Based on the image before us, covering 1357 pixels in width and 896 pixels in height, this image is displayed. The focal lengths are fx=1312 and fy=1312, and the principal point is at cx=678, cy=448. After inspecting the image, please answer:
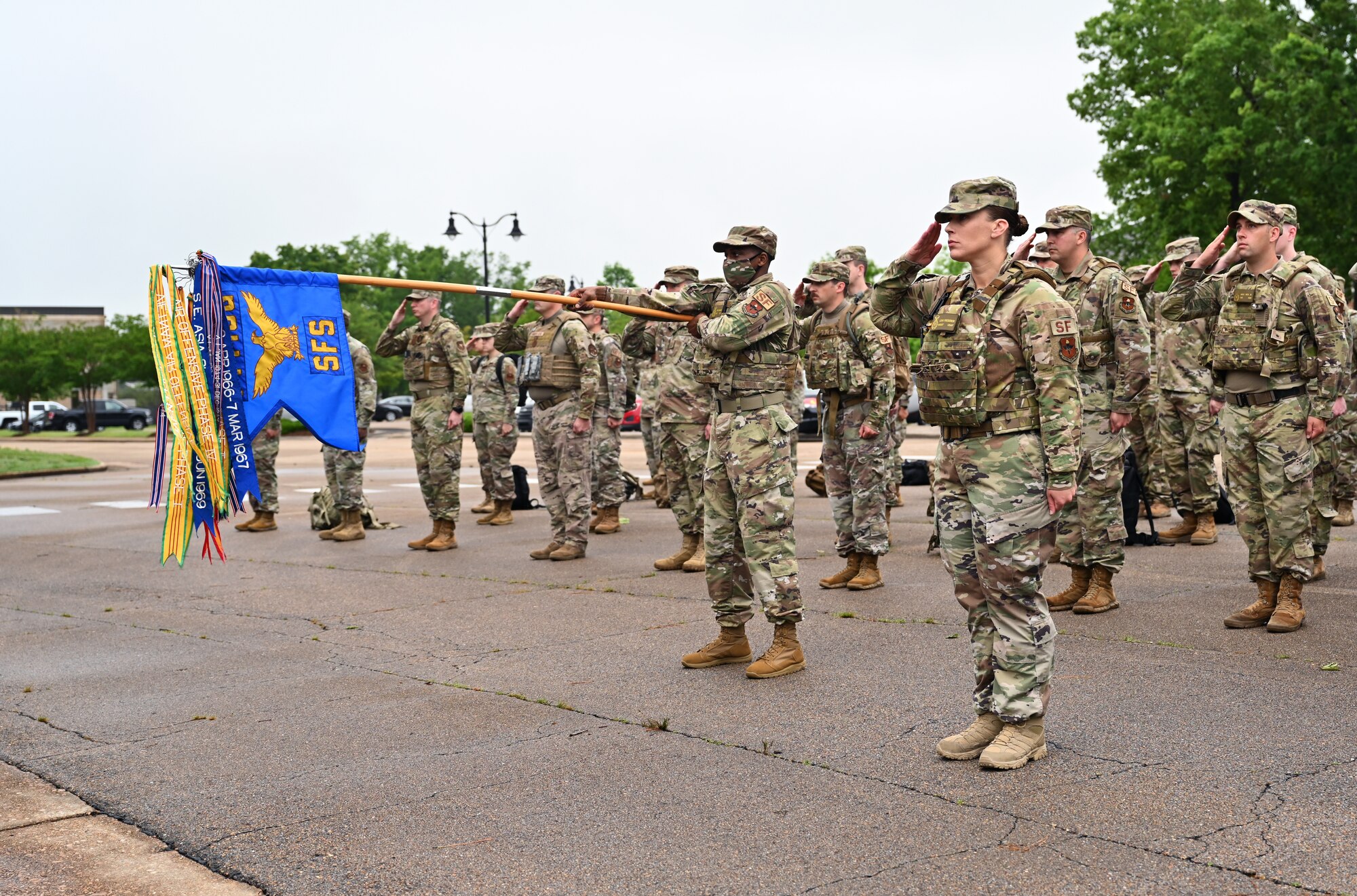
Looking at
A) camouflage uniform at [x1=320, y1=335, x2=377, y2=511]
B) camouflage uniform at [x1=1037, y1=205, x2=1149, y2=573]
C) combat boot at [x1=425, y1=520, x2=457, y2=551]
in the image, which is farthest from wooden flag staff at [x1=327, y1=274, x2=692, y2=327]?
camouflage uniform at [x1=320, y1=335, x2=377, y2=511]

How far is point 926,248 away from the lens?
5438mm

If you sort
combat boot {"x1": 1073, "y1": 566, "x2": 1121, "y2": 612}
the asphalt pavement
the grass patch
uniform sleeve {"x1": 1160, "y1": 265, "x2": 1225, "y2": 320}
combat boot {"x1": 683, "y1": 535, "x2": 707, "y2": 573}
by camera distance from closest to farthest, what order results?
1. the asphalt pavement
2. uniform sleeve {"x1": 1160, "y1": 265, "x2": 1225, "y2": 320}
3. combat boot {"x1": 1073, "y1": 566, "x2": 1121, "y2": 612}
4. combat boot {"x1": 683, "y1": 535, "x2": 707, "y2": 573}
5. the grass patch

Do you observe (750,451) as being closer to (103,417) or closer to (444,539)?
(444,539)

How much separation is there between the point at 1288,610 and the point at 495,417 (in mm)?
9864

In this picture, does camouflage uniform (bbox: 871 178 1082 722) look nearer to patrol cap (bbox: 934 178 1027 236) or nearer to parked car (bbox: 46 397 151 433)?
patrol cap (bbox: 934 178 1027 236)

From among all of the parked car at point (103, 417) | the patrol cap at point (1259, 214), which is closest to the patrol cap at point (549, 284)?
the patrol cap at point (1259, 214)

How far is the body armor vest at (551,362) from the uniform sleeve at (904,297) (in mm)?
6048

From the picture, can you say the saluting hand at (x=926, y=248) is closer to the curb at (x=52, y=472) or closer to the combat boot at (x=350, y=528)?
the combat boot at (x=350, y=528)

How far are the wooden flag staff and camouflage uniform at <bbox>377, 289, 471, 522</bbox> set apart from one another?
4.23m

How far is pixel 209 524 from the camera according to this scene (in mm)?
6910

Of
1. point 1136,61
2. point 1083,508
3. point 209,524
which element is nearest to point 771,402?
point 1083,508

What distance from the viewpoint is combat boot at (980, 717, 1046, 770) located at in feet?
16.3

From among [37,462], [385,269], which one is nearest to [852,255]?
[37,462]

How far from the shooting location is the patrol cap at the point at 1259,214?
24.1 ft
